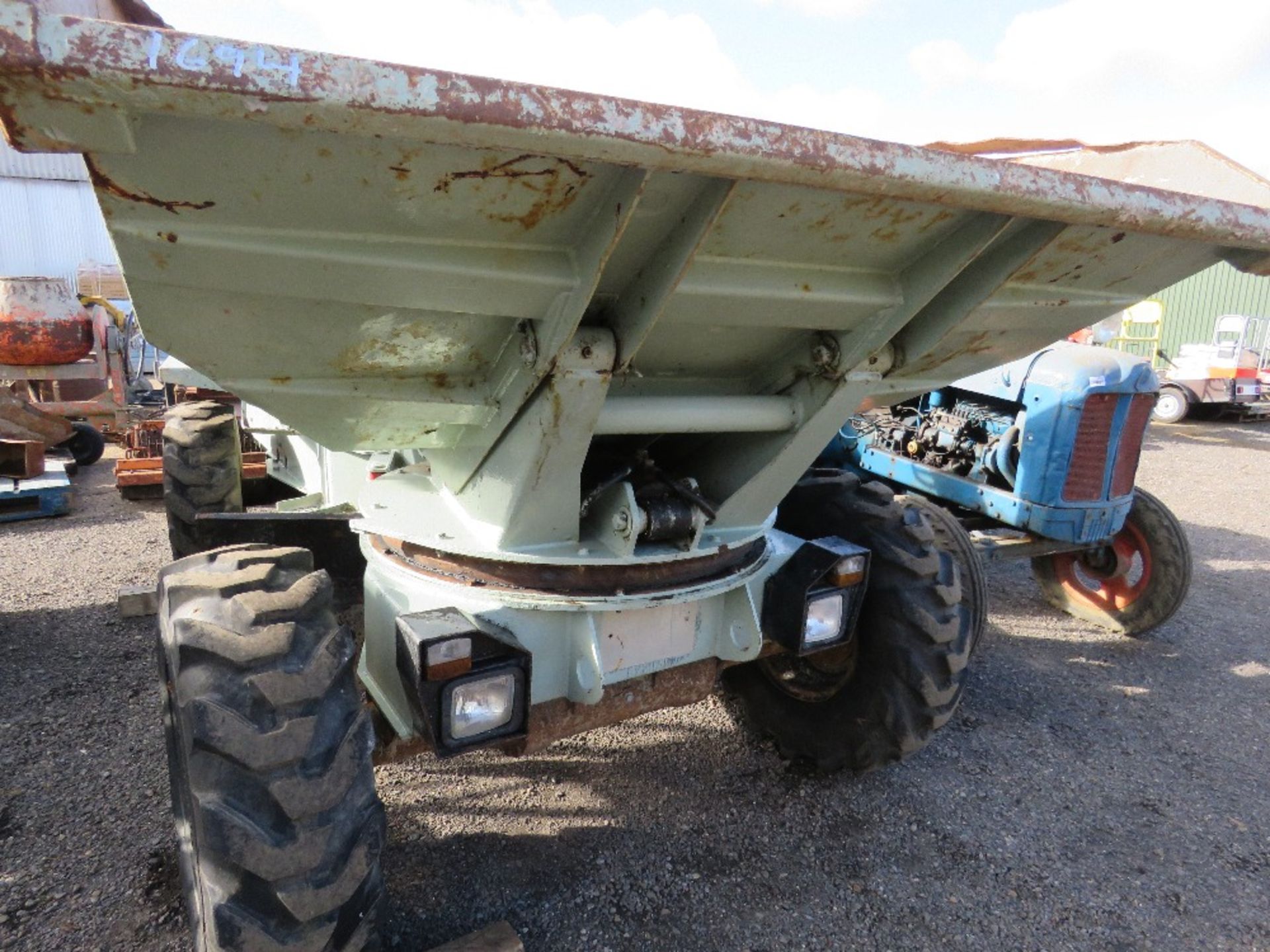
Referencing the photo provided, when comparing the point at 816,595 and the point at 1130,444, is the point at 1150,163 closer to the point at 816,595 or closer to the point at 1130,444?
the point at 1130,444

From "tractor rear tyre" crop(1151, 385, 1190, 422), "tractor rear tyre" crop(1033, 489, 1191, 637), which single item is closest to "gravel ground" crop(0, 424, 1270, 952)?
"tractor rear tyre" crop(1033, 489, 1191, 637)

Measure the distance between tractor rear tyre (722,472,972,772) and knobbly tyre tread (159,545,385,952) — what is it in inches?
63.8

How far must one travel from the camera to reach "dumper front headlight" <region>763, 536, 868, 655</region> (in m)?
2.45

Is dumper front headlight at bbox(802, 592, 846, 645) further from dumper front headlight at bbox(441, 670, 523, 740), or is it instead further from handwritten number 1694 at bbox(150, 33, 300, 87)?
handwritten number 1694 at bbox(150, 33, 300, 87)

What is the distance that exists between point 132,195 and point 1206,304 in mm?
25906

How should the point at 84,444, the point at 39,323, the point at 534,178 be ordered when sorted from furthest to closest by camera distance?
the point at 84,444 < the point at 39,323 < the point at 534,178

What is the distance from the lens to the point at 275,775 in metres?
1.58

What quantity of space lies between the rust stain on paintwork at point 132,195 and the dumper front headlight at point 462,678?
3.22 feet

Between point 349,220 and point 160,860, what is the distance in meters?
2.23

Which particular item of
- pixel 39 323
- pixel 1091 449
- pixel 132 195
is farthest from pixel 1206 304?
pixel 132 195

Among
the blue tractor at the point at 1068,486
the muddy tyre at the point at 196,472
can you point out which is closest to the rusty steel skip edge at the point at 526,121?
the blue tractor at the point at 1068,486

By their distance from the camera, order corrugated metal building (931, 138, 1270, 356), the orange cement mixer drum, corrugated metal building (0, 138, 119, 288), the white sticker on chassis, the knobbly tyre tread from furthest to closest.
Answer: corrugated metal building (0, 138, 119, 288) < the orange cement mixer drum < corrugated metal building (931, 138, 1270, 356) < the white sticker on chassis < the knobbly tyre tread

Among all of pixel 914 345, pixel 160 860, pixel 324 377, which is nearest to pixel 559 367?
pixel 324 377

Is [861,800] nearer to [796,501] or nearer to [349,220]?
[796,501]
